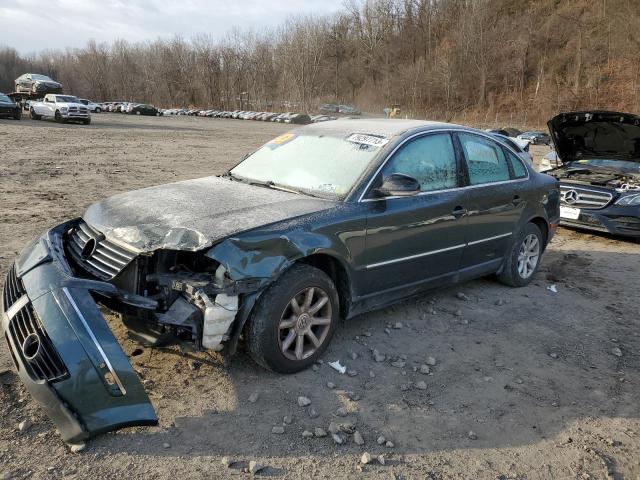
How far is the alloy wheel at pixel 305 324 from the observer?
3.53 m

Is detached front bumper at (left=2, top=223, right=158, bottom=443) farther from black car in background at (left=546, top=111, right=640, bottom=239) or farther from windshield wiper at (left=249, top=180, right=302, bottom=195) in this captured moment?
black car in background at (left=546, top=111, right=640, bottom=239)

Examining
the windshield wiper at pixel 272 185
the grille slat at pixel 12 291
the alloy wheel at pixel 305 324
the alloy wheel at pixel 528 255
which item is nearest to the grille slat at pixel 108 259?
the grille slat at pixel 12 291

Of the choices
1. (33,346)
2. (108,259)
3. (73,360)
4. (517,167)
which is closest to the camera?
(73,360)

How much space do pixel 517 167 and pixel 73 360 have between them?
456 cm

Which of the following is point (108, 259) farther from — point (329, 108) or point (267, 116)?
point (329, 108)

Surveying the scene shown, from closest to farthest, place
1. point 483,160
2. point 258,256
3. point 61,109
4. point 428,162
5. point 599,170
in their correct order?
point 258,256 → point 428,162 → point 483,160 → point 599,170 → point 61,109

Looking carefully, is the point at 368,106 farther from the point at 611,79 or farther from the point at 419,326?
the point at 419,326

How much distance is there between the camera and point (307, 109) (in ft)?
250

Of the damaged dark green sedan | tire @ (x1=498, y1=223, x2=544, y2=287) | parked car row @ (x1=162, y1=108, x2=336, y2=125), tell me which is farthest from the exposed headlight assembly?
parked car row @ (x1=162, y1=108, x2=336, y2=125)

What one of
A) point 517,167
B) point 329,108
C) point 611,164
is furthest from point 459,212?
point 329,108

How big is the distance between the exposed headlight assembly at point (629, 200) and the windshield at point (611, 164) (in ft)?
2.68

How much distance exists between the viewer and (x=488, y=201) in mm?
4930

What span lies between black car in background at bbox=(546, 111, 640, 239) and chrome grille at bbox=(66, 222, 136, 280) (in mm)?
7096

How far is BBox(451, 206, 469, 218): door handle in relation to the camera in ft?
15.0
